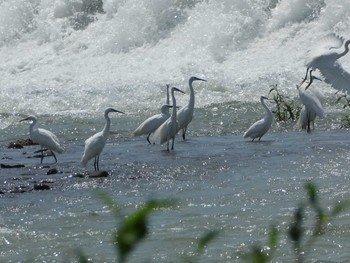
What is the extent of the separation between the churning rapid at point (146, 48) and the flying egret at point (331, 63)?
17.5 ft

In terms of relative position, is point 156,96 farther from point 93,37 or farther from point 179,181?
point 179,181

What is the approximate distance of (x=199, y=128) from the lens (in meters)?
13.6

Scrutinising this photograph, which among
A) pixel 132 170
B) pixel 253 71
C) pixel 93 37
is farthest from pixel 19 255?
pixel 93 37

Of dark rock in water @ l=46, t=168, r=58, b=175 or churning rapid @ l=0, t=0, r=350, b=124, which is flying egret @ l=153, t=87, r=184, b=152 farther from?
churning rapid @ l=0, t=0, r=350, b=124

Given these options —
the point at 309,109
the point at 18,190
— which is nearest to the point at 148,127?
the point at 309,109

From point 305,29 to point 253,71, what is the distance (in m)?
2.36

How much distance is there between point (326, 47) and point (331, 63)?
489mm

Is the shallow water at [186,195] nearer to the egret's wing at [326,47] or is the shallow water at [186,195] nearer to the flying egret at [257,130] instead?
the flying egret at [257,130]

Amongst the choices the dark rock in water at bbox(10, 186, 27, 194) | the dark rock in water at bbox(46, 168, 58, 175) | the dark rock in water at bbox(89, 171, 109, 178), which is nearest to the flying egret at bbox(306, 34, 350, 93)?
the dark rock in water at bbox(89, 171, 109, 178)

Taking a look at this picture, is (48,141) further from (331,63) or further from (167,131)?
(331,63)

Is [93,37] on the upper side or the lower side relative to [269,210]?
upper

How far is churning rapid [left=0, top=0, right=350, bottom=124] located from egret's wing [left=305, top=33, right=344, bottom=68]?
17.1 feet

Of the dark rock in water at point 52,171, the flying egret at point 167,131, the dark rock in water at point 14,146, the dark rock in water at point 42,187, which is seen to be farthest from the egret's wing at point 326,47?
the dark rock in water at point 14,146

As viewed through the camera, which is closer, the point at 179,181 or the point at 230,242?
the point at 230,242
